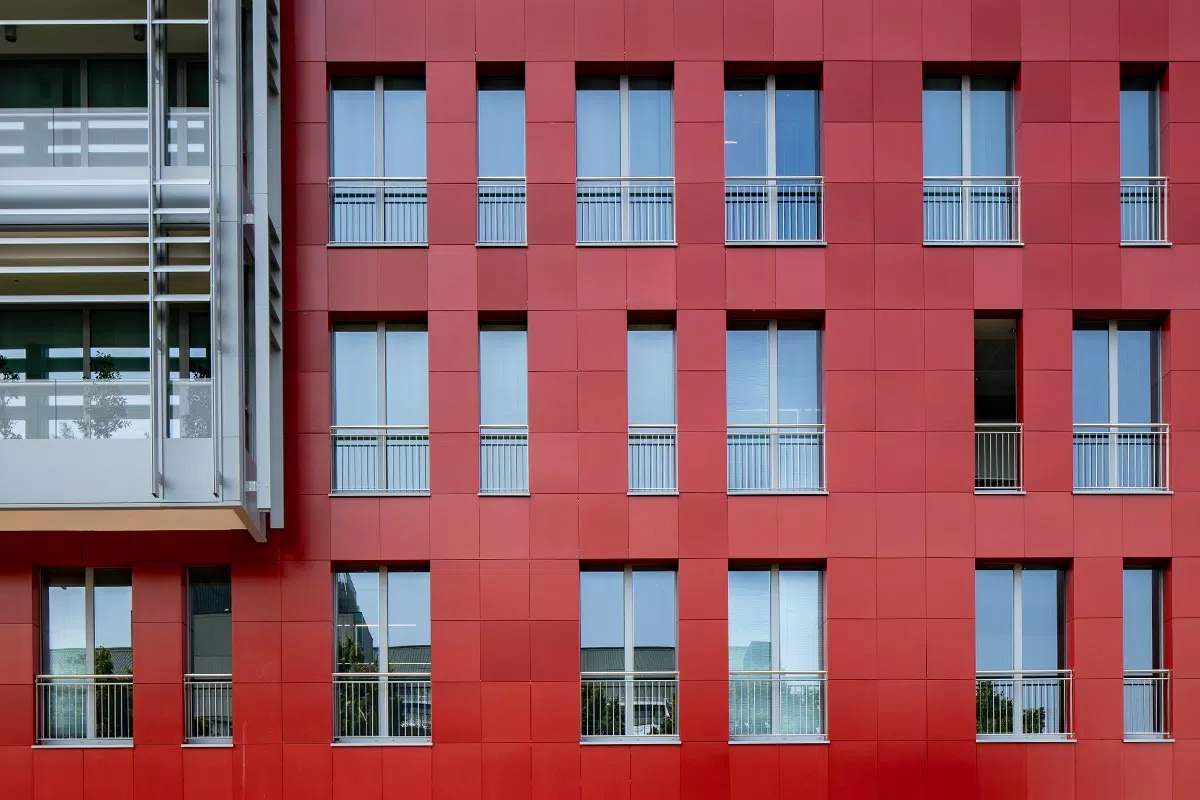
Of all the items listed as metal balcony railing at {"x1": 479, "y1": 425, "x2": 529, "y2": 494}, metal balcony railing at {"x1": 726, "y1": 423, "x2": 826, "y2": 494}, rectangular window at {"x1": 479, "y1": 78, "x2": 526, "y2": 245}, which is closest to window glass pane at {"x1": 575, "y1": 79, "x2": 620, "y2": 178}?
rectangular window at {"x1": 479, "y1": 78, "x2": 526, "y2": 245}

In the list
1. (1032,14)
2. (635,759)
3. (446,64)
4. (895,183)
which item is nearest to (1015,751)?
(635,759)

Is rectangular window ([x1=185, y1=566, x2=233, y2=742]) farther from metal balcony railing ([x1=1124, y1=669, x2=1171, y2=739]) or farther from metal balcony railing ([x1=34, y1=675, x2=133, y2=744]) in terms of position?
metal balcony railing ([x1=1124, y1=669, x2=1171, y2=739])

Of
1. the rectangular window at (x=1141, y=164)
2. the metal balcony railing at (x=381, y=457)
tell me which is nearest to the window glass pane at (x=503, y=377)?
the metal balcony railing at (x=381, y=457)

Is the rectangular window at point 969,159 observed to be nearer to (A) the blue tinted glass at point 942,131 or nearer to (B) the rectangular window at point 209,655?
(A) the blue tinted glass at point 942,131

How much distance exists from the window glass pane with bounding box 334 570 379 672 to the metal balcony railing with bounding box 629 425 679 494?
3835 millimetres

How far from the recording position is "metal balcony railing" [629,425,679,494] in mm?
12719

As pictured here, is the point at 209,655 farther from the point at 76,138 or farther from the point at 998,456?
the point at 998,456

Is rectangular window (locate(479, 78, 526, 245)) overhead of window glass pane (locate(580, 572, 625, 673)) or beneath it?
overhead

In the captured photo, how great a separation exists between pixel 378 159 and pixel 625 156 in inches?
136

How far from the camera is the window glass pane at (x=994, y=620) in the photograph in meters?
12.7

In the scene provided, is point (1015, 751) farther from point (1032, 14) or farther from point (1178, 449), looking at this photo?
point (1032, 14)

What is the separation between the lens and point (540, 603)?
1234 cm

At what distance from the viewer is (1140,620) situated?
504 inches

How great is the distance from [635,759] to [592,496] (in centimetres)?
348
